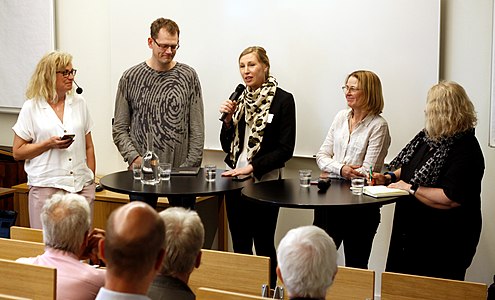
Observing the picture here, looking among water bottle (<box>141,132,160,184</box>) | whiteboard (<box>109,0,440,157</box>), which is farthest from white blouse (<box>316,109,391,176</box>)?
water bottle (<box>141,132,160,184</box>)

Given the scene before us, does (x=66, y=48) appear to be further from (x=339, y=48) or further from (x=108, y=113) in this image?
(x=339, y=48)

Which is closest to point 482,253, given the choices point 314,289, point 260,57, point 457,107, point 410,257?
point 410,257

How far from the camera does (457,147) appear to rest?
11.9 ft

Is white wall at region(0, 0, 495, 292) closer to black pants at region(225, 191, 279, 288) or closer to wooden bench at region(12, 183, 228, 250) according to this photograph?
wooden bench at region(12, 183, 228, 250)

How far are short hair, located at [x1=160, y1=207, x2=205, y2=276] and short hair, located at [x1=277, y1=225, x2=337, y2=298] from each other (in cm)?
29

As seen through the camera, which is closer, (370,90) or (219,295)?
(219,295)

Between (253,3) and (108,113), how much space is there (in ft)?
5.06

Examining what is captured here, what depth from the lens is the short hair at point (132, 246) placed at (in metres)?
1.91

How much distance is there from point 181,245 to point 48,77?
2.24 metres

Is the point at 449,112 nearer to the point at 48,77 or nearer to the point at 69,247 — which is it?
the point at 69,247

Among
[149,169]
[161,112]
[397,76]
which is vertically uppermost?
[397,76]

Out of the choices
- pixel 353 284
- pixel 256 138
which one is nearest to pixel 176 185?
pixel 256 138

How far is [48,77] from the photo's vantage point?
422cm

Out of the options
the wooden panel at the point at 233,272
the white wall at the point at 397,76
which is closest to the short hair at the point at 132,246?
the wooden panel at the point at 233,272
